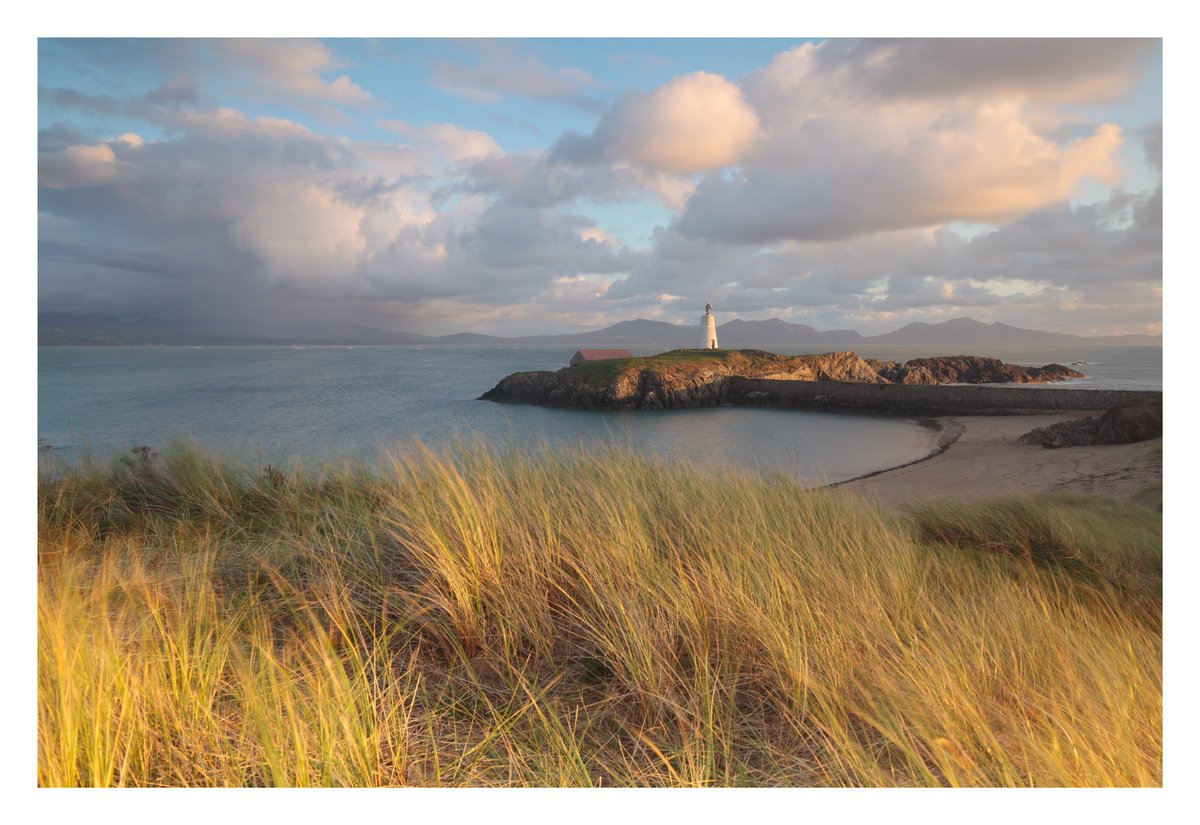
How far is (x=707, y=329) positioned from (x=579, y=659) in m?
32.6

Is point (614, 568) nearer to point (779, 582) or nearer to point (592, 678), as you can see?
point (592, 678)

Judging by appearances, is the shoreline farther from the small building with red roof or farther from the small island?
the small building with red roof

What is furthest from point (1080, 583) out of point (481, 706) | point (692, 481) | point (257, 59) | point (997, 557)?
point (257, 59)

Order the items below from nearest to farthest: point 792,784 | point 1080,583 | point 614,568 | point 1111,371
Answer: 1. point 792,784
2. point 614,568
3. point 1080,583
4. point 1111,371

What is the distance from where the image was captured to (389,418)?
21406mm

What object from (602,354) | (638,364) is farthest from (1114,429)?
(602,354)

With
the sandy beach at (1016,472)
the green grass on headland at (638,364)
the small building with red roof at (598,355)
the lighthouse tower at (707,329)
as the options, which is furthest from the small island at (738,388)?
the sandy beach at (1016,472)

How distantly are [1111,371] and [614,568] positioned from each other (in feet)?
117

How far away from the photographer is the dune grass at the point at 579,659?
1774 mm

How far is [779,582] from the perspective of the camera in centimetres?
262

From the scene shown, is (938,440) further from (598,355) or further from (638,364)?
(598,355)

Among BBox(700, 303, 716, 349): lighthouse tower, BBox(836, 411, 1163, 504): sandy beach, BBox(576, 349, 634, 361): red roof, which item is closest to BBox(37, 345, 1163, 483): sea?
BBox(836, 411, 1163, 504): sandy beach

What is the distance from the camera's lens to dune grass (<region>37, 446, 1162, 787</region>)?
1.77 metres

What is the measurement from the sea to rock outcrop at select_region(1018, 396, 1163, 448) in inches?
57.0
